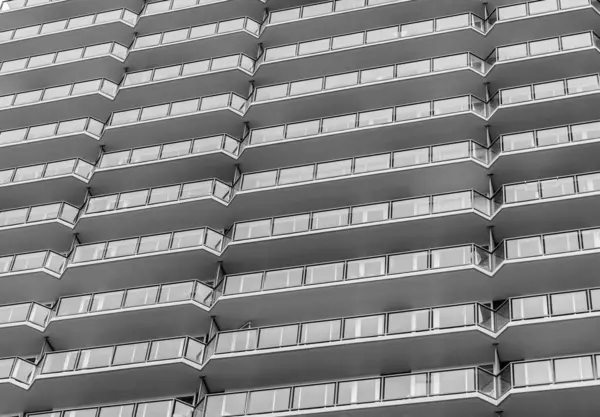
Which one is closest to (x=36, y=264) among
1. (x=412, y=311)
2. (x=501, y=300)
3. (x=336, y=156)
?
(x=336, y=156)

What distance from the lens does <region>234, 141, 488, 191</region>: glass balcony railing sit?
36.3 metres

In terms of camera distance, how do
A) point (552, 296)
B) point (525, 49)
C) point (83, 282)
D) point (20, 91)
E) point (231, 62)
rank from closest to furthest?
point (552, 296) → point (83, 282) → point (525, 49) → point (231, 62) → point (20, 91)

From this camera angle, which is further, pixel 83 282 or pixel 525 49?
pixel 525 49

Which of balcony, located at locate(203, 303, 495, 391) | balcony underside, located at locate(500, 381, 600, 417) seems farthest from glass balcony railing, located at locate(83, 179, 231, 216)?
balcony underside, located at locate(500, 381, 600, 417)

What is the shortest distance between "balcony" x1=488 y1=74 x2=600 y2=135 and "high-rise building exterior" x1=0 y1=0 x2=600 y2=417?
0.08m

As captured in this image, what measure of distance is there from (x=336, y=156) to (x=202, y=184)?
552 centimetres

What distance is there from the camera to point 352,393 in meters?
29.4

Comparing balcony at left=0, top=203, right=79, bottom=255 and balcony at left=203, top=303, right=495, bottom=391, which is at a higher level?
balcony at left=0, top=203, right=79, bottom=255

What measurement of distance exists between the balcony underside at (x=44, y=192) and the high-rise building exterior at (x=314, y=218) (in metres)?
0.08

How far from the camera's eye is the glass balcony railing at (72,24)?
168 feet

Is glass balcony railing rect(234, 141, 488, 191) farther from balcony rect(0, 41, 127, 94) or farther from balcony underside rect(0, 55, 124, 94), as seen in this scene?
balcony rect(0, 41, 127, 94)

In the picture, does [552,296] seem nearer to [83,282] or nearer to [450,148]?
[450,148]

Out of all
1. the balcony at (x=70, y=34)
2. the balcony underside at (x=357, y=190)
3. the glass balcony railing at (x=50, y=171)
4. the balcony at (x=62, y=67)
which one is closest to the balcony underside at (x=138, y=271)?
the balcony underside at (x=357, y=190)

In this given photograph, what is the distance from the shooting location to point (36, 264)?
37.9 meters
